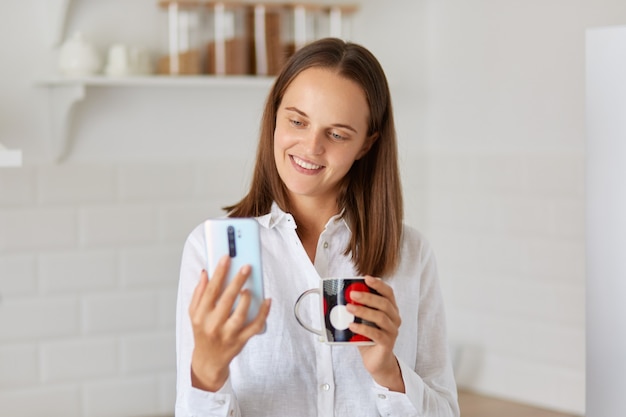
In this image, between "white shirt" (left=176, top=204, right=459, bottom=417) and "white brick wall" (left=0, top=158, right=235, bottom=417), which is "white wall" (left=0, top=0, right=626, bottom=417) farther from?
"white shirt" (left=176, top=204, right=459, bottom=417)

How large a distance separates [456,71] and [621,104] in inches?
44.8

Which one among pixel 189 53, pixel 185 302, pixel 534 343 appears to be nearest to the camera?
pixel 185 302

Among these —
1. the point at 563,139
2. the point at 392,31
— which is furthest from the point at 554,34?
the point at 392,31

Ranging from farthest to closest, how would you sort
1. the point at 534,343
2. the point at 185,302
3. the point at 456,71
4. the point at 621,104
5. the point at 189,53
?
the point at 456,71 → the point at 534,343 → the point at 189,53 → the point at 621,104 → the point at 185,302

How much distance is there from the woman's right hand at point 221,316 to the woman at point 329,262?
43mm

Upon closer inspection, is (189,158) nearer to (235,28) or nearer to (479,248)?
(235,28)

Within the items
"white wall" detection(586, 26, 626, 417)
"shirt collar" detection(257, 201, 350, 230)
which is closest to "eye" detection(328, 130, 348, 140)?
"shirt collar" detection(257, 201, 350, 230)

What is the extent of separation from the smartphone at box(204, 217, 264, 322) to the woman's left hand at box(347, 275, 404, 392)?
123 millimetres

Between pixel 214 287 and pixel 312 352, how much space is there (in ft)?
0.98

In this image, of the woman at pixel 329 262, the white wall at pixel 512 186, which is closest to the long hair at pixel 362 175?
the woman at pixel 329 262

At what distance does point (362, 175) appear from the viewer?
4.78 ft

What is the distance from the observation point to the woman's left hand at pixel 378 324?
118 centimetres

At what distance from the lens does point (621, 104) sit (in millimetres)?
1476

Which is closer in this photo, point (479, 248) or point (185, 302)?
point (185, 302)
